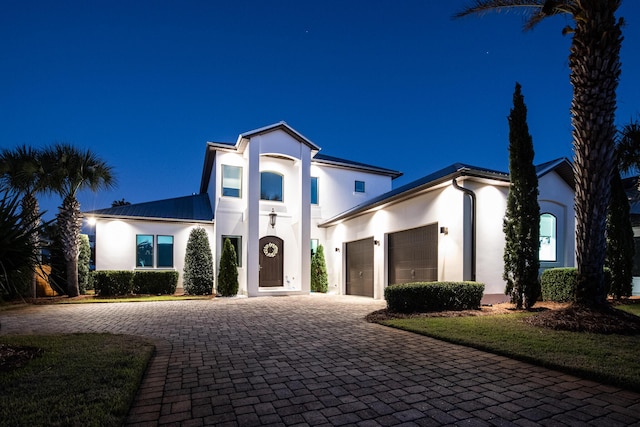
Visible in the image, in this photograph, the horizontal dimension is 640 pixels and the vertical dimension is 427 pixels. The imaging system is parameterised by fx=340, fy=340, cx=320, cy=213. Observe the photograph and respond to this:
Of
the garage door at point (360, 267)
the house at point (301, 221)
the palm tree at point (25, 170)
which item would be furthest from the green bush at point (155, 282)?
the garage door at point (360, 267)

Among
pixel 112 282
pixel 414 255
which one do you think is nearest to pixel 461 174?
pixel 414 255

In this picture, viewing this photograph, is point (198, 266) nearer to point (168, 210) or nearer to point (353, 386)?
point (168, 210)

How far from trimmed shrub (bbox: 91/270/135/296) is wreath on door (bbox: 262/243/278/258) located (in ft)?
18.8

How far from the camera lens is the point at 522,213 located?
849 cm

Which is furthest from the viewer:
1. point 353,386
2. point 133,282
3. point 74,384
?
point 133,282

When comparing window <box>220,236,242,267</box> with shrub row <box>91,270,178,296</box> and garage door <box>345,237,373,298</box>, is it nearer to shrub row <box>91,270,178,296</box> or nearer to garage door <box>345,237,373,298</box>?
shrub row <box>91,270,178,296</box>

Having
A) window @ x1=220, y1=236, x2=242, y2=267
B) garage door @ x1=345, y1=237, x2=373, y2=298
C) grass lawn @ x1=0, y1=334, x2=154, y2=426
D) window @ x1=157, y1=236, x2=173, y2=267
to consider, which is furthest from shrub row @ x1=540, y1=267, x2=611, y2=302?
window @ x1=157, y1=236, x2=173, y2=267

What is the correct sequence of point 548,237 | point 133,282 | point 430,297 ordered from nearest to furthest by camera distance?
1. point 430,297
2. point 548,237
3. point 133,282

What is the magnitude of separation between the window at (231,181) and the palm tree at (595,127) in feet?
42.7

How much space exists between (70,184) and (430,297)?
1444cm

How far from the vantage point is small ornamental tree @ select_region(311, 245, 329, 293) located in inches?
658

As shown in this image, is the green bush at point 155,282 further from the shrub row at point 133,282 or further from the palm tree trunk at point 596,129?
the palm tree trunk at point 596,129

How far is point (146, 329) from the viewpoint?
7113mm

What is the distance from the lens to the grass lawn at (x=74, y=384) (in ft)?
8.98
